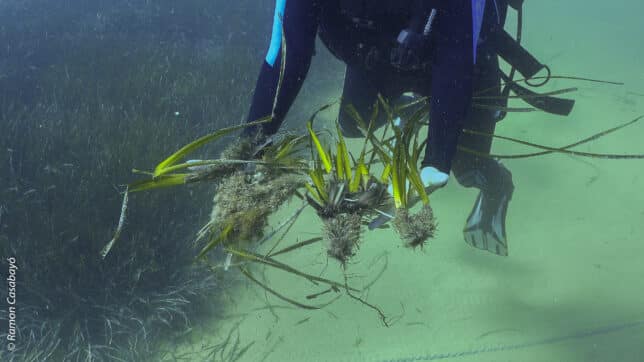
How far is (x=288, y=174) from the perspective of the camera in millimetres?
1671

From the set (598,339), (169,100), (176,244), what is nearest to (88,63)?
(169,100)

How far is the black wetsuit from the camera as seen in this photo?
1.98 m

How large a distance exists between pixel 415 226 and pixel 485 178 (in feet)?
8.17

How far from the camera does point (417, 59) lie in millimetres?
2305

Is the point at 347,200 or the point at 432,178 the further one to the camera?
the point at 432,178

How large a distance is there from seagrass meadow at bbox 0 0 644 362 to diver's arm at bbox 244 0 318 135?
0.27 m

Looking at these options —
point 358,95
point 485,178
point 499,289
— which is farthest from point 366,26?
point 499,289

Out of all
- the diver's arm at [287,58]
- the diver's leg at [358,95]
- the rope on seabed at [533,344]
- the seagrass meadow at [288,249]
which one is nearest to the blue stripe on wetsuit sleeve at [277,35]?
the diver's arm at [287,58]

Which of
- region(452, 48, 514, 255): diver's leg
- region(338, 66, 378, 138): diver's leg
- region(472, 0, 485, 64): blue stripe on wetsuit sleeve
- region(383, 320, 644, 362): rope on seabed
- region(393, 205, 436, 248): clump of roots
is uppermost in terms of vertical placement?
region(472, 0, 485, 64): blue stripe on wetsuit sleeve

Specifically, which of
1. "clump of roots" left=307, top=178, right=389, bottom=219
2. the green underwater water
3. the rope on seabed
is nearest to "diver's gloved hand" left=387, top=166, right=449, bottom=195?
"clump of roots" left=307, top=178, right=389, bottom=219

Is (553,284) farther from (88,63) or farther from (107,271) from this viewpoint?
(88,63)

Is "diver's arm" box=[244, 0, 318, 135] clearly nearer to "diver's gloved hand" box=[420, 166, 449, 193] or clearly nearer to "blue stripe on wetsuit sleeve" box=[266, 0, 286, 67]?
"blue stripe on wetsuit sleeve" box=[266, 0, 286, 67]

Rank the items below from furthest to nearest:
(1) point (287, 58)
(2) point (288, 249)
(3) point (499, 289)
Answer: (3) point (499, 289) < (1) point (287, 58) < (2) point (288, 249)

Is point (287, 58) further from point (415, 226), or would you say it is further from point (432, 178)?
point (415, 226)
